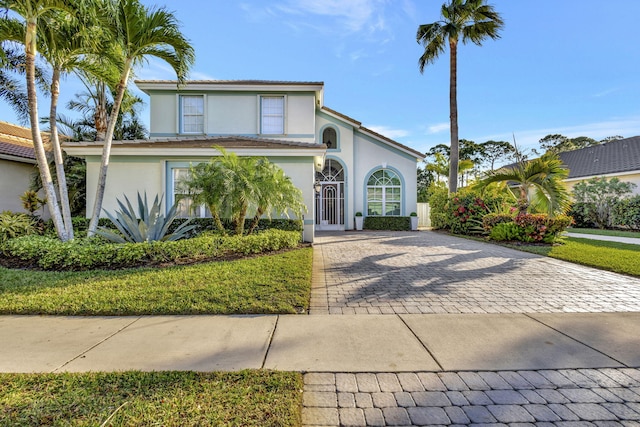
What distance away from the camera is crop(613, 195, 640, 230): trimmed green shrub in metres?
15.1

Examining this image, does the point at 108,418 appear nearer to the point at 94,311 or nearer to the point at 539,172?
the point at 94,311

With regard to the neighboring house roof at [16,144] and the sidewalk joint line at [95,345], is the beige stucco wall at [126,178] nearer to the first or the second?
the neighboring house roof at [16,144]

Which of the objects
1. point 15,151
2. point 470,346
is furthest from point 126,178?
point 470,346

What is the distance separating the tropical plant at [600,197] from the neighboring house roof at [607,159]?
1231mm

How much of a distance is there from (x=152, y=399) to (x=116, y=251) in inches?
225

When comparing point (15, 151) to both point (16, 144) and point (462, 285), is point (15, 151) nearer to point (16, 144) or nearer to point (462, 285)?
point (16, 144)

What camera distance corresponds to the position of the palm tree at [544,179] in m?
9.34

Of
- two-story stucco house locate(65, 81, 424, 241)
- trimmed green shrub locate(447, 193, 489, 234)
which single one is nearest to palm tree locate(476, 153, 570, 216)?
trimmed green shrub locate(447, 193, 489, 234)

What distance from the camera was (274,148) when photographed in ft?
34.7

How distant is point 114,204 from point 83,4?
21.2 ft

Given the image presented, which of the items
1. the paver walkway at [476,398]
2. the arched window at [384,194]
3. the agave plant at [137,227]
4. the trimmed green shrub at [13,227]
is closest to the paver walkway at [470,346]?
the paver walkway at [476,398]

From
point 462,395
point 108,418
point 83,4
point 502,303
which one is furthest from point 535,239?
point 83,4

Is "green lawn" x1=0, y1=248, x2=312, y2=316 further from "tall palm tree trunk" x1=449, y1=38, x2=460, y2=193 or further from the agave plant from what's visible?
"tall palm tree trunk" x1=449, y1=38, x2=460, y2=193

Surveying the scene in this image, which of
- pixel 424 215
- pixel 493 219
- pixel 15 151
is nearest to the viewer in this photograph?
pixel 493 219
